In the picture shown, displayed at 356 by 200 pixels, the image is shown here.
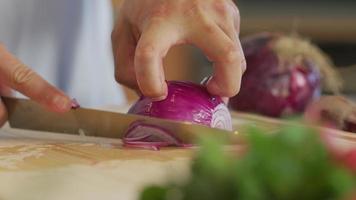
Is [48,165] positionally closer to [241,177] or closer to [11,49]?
[241,177]

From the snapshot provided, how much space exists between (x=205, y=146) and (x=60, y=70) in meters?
0.99

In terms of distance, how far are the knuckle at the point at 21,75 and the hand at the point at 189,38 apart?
0.13 metres

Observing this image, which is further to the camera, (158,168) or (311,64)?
(311,64)

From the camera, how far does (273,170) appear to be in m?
0.20

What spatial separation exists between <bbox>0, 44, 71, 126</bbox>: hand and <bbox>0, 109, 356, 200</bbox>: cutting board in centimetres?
3

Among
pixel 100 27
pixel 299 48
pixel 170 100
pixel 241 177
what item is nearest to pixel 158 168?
pixel 170 100

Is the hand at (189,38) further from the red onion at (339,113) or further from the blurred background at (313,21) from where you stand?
the blurred background at (313,21)

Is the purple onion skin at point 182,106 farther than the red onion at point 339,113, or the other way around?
the red onion at point 339,113

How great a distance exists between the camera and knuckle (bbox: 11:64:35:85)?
2.52 feet

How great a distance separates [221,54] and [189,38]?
Result: 0.04 meters

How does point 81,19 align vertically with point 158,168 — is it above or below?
above

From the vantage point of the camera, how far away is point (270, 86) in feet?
3.28

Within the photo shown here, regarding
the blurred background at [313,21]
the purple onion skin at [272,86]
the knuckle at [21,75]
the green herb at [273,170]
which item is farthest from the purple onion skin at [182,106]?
the blurred background at [313,21]

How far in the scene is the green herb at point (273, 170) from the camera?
205 mm
